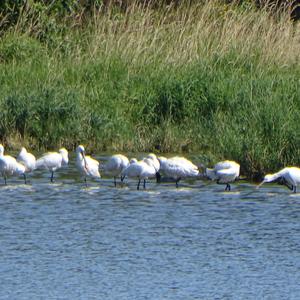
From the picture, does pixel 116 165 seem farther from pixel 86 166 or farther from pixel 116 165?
pixel 86 166

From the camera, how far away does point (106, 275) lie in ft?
32.0

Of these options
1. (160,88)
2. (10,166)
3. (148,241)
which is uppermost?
(160,88)

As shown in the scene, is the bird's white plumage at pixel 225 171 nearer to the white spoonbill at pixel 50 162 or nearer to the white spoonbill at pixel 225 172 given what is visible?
the white spoonbill at pixel 225 172

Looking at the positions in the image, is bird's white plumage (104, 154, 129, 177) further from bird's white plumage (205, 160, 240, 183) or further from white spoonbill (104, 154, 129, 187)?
bird's white plumage (205, 160, 240, 183)

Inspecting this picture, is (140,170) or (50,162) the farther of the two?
(50,162)

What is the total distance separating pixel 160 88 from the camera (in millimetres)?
17047

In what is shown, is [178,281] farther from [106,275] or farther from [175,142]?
[175,142]

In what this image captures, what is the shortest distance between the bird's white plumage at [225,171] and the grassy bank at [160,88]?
0.52 meters

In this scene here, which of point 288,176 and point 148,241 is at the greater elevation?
point 288,176

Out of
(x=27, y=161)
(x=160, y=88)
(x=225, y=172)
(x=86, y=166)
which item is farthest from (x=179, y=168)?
(x=160, y=88)

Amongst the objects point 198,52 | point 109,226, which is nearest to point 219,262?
point 109,226

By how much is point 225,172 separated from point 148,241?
2.52 meters

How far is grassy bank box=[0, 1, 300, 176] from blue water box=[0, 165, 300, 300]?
0.91m

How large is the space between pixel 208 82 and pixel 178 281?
7.68 m
